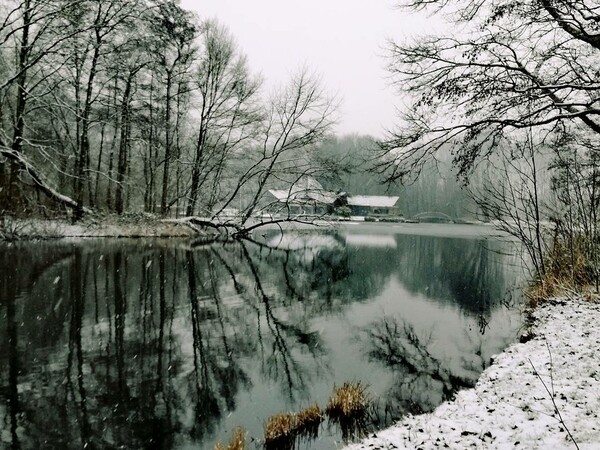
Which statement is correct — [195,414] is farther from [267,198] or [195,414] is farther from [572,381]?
[267,198]

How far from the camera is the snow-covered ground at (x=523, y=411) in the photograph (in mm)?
3403

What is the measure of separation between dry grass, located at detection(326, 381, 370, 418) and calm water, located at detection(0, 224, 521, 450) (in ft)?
0.70

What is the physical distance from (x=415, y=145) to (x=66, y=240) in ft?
58.6

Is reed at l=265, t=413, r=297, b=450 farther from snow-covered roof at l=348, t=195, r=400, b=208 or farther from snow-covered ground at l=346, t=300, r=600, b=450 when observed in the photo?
snow-covered roof at l=348, t=195, r=400, b=208

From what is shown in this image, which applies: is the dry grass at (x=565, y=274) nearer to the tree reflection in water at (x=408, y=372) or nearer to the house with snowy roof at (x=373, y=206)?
the tree reflection in water at (x=408, y=372)

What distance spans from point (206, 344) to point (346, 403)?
313cm

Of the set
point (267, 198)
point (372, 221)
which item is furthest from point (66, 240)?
point (372, 221)

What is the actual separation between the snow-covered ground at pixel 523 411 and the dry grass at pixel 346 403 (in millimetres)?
717

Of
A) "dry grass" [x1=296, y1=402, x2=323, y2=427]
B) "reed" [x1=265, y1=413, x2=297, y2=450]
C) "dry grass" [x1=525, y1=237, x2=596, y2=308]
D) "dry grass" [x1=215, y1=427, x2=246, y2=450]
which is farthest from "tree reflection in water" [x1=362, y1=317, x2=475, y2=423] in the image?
"dry grass" [x1=525, y1=237, x2=596, y2=308]

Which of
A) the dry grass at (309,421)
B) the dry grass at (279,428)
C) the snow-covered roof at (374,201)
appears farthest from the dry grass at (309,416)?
the snow-covered roof at (374,201)

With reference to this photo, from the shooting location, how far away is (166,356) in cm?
631

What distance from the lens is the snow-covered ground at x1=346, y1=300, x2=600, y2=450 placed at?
340 cm

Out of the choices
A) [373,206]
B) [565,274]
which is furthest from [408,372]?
[373,206]

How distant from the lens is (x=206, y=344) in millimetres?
7023
